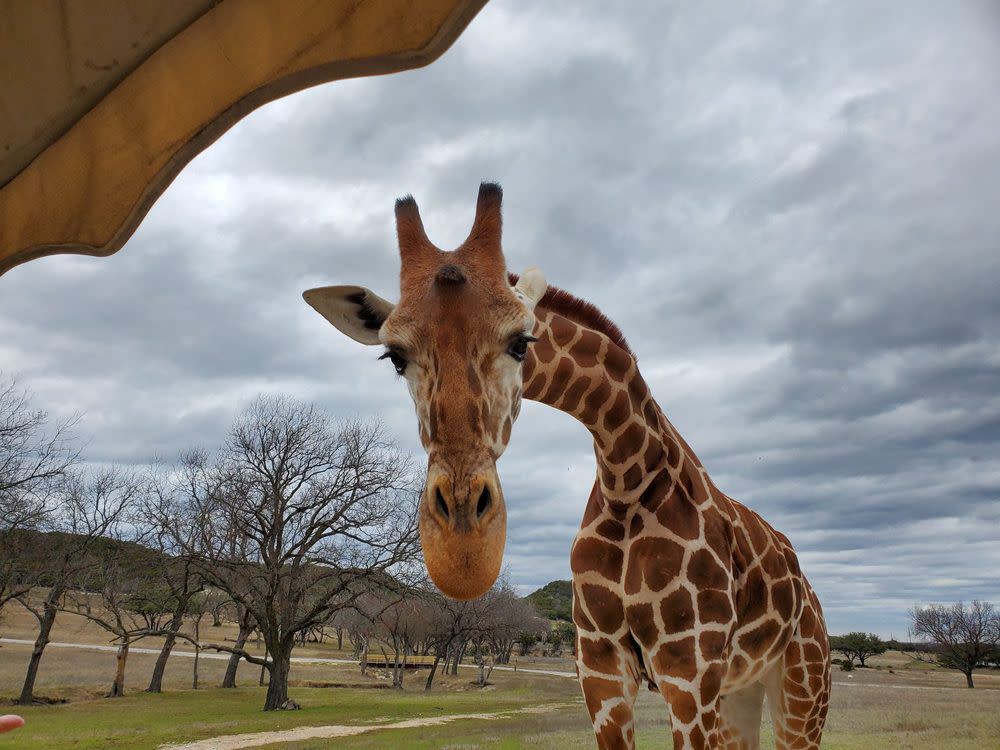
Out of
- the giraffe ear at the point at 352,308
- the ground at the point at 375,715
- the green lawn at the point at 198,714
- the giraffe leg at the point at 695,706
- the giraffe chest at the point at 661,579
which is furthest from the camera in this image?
the green lawn at the point at 198,714

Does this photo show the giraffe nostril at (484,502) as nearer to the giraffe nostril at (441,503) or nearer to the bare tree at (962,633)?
the giraffe nostril at (441,503)

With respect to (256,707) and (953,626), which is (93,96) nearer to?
(256,707)

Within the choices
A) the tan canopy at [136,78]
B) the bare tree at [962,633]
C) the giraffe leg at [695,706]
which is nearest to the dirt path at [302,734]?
the giraffe leg at [695,706]

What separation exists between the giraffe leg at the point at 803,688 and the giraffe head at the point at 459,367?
4.16 meters

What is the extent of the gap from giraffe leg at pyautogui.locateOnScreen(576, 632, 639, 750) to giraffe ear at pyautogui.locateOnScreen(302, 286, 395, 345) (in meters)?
2.06

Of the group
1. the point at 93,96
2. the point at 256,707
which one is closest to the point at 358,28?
the point at 93,96

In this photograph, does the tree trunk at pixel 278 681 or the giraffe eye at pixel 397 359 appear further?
the tree trunk at pixel 278 681

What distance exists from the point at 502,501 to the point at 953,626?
5171 centimetres

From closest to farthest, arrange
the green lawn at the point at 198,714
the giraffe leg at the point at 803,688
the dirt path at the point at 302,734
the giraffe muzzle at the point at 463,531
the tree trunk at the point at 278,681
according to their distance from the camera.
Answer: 1. the giraffe muzzle at the point at 463,531
2. the giraffe leg at the point at 803,688
3. the dirt path at the point at 302,734
4. the green lawn at the point at 198,714
5. the tree trunk at the point at 278,681

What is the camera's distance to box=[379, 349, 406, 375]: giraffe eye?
1673 millimetres

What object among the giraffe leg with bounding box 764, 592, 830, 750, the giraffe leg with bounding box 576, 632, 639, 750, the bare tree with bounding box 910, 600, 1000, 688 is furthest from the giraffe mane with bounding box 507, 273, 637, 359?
the bare tree with bounding box 910, 600, 1000, 688

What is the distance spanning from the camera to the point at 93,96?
1872 mm

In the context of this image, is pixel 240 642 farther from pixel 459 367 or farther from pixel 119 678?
pixel 459 367

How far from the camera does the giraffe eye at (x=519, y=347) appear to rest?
5.42 ft
